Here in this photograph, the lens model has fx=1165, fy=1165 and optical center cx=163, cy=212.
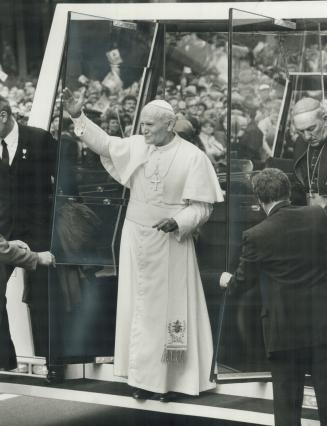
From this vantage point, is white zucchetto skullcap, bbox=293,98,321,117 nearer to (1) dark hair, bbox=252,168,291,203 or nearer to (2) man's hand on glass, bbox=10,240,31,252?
(1) dark hair, bbox=252,168,291,203

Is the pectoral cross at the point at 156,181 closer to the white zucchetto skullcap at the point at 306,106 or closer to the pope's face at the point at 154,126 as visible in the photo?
the pope's face at the point at 154,126

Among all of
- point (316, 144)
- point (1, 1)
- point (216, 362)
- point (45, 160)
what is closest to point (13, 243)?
point (45, 160)

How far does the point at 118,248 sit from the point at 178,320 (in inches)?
27.9

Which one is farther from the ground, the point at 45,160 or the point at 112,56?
the point at 112,56

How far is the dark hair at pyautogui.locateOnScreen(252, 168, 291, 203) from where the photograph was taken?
5.61 metres

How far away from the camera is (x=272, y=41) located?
6.94m

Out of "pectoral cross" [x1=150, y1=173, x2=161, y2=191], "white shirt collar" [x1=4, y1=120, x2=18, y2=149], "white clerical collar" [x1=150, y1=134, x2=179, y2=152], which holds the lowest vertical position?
"pectoral cross" [x1=150, y1=173, x2=161, y2=191]

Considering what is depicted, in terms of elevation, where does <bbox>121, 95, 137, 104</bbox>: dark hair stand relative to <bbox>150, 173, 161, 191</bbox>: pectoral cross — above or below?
above

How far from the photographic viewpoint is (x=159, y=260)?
6824 mm

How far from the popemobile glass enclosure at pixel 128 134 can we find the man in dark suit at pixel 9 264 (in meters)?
0.28

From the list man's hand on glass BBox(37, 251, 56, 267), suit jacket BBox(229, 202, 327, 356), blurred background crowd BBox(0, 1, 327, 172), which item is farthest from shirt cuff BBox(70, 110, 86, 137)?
suit jacket BBox(229, 202, 327, 356)

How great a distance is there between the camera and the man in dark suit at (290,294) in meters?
5.53

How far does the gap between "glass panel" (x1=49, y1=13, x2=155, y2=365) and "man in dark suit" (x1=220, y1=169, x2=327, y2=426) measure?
5.41ft

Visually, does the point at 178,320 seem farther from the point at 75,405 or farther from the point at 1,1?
the point at 1,1
